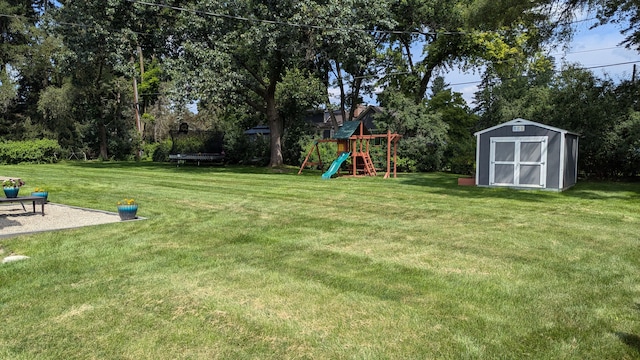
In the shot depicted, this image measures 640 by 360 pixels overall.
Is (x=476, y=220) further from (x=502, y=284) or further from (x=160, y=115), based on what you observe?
(x=160, y=115)

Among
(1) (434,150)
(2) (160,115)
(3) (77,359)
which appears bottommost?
(3) (77,359)

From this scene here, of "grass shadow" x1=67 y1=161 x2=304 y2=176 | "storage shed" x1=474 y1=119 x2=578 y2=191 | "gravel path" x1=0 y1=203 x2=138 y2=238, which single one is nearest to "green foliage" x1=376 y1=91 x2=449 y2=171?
"grass shadow" x1=67 y1=161 x2=304 y2=176

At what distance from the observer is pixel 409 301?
3.82 metres

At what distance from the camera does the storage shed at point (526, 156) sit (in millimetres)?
13219

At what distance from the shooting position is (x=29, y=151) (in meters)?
26.9

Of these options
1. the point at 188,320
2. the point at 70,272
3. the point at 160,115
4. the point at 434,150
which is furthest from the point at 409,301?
the point at 160,115

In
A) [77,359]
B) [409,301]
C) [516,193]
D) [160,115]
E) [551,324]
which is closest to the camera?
[77,359]

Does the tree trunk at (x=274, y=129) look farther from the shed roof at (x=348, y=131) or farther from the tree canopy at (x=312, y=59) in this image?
the shed roof at (x=348, y=131)

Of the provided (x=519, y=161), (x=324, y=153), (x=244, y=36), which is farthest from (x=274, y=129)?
(x=519, y=161)

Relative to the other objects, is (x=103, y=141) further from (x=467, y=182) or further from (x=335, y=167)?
(x=467, y=182)

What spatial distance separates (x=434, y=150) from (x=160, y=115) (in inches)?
1182

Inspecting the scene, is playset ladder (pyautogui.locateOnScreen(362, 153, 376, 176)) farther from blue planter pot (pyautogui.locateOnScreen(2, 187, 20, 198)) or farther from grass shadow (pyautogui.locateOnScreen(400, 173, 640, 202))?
blue planter pot (pyautogui.locateOnScreen(2, 187, 20, 198))

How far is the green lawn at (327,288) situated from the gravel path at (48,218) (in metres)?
0.53

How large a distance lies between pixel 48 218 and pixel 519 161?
12.2 meters
